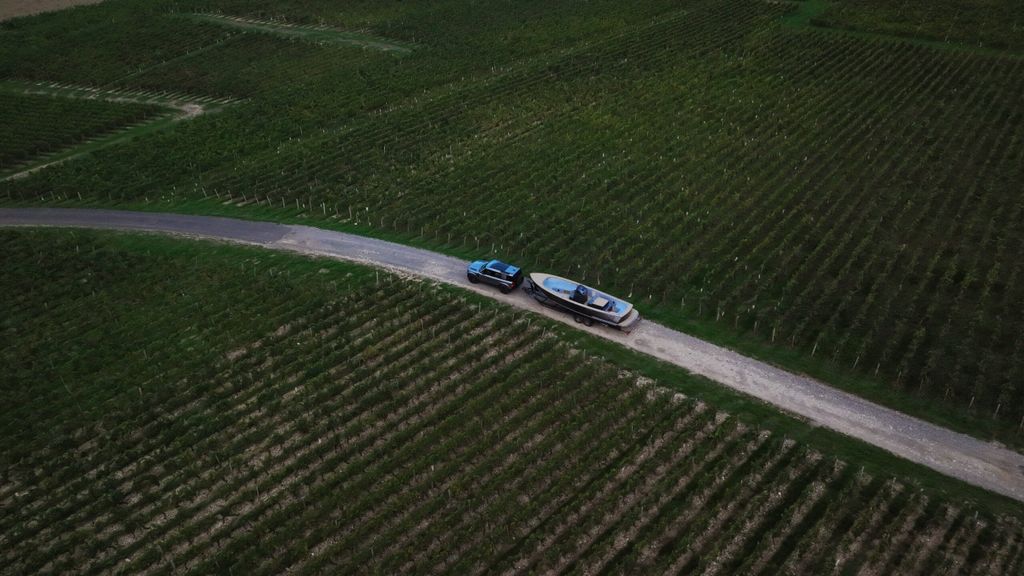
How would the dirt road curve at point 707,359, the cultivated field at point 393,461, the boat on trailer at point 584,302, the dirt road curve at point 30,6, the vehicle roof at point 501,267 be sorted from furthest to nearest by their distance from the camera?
1. the dirt road curve at point 30,6
2. the vehicle roof at point 501,267
3. the boat on trailer at point 584,302
4. the dirt road curve at point 707,359
5. the cultivated field at point 393,461

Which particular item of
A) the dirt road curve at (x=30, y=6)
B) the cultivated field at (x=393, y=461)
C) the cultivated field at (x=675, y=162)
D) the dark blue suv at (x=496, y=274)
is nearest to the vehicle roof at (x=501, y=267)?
the dark blue suv at (x=496, y=274)

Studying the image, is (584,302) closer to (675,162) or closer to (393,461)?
(393,461)

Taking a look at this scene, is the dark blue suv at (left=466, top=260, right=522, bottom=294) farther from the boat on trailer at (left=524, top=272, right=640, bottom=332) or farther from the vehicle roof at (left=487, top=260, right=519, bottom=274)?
the boat on trailer at (left=524, top=272, right=640, bottom=332)

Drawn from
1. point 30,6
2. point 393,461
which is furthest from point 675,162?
point 30,6

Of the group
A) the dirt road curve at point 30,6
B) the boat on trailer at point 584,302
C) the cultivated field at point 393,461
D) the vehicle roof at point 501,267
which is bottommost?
the cultivated field at point 393,461

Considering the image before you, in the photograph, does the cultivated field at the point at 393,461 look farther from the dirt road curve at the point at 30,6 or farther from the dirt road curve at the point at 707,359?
the dirt road curve at the point at 30,6

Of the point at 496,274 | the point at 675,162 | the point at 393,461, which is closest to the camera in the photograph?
the point at 393,461

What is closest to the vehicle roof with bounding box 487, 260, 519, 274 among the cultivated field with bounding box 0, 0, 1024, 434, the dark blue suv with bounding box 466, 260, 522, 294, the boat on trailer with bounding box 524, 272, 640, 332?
the dark blue suv with bounding box 466, 260, 522, 294
